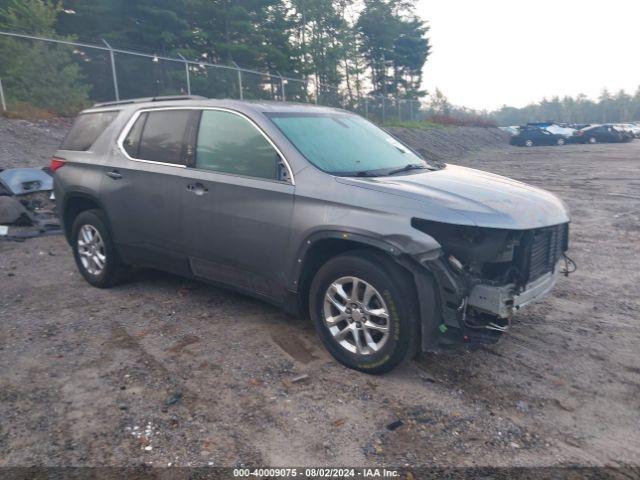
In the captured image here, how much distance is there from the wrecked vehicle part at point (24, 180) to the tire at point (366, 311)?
7.39 meters

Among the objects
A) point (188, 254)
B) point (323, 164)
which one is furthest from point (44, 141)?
point (323, 164)

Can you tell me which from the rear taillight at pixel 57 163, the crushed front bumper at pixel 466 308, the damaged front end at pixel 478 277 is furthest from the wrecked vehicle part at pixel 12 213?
the crushed front bumper at pixel 466 308

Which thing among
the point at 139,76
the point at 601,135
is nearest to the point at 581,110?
the point at 601,135

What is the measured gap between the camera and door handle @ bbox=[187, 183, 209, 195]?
14.5 ft

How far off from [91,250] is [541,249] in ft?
14.6

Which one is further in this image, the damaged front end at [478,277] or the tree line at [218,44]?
the tree line at [218,44]

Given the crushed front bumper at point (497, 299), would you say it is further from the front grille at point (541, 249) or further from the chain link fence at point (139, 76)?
the chain link fence at point (139, 76)

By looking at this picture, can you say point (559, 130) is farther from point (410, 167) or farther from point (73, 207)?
point (73, 207)

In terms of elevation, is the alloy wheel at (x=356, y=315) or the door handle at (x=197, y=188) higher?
the door handle at (x=197, y=188)

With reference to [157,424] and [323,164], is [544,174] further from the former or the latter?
[157,424]

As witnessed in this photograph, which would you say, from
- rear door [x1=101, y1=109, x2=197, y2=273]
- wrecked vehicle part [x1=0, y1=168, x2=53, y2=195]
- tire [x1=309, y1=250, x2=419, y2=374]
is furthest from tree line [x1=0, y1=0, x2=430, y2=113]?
tire [x1=309, y1=250, x2=419, y2=374]

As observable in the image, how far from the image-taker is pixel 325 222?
370 centimetres

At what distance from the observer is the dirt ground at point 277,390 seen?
2.88 meters

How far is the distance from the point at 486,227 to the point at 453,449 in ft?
4.53
